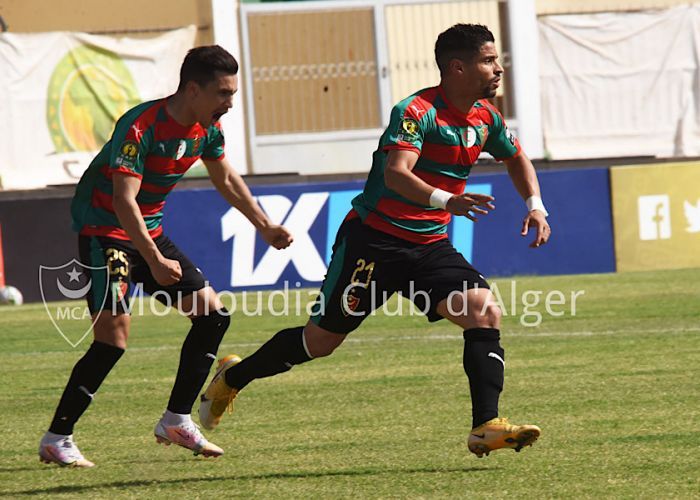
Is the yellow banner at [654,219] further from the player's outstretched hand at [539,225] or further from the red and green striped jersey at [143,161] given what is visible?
the red and green striped jersey at [143,161]

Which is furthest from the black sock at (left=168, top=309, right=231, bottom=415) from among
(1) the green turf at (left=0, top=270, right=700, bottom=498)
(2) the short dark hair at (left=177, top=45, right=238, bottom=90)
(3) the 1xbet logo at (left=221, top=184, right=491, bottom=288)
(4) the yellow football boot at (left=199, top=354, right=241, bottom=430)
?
(3) the 1xbet logo at (left=221, top=184, right=491, bottom=288)

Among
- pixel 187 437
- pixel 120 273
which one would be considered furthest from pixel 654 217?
pixel 120 273

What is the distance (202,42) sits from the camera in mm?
24375

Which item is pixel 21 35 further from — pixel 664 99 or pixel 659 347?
pixel 659 347

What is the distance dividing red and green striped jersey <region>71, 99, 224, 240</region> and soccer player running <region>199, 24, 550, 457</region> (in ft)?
2.70

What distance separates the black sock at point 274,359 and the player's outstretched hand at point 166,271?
806 millimetres

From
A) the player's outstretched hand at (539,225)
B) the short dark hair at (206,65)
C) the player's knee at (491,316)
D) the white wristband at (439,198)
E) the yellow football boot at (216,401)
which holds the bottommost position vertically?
the yellow football boot at (216,401)

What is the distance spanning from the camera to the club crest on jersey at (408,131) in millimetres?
Answer: 6738

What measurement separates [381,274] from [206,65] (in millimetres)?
1240

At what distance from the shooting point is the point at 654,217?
17.8 metres

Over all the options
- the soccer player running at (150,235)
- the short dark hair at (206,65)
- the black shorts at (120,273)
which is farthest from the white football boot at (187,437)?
the short dark hair at (206,65)

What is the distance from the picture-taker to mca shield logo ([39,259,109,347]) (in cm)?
1396

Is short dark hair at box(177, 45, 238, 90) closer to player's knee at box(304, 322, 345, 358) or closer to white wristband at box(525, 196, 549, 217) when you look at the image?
player's knee at box(304, 322, 345, 358)

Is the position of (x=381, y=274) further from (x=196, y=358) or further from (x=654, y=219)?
(x=654, y=219)
